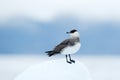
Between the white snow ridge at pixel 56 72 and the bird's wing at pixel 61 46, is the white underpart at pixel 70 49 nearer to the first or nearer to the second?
the bird's wing at pixel 61 46

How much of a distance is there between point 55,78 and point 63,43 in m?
0.46

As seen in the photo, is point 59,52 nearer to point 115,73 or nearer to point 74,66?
point 74,66

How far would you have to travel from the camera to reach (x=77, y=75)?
21.2ft

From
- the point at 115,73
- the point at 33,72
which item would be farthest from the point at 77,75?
the point at 115,73

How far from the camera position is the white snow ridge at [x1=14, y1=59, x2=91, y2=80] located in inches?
249

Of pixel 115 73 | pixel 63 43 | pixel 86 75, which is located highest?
pixel 63 43

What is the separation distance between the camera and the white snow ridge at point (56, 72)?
6320 mm

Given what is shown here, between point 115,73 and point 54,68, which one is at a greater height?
point 54,68

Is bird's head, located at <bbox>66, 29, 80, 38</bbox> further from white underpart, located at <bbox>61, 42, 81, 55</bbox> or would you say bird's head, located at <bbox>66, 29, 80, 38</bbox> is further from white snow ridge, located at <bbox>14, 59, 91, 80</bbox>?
white snow ridge, located at <bbox>14, 59, 91, 80</bbox>

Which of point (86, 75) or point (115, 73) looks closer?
point (86, 75)

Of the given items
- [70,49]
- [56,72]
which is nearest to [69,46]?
[70,49]

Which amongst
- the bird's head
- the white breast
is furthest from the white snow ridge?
the bird's head

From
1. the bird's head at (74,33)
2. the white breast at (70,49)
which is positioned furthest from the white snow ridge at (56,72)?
the bird's head at (74,33)

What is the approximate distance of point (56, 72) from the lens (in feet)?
20.9
